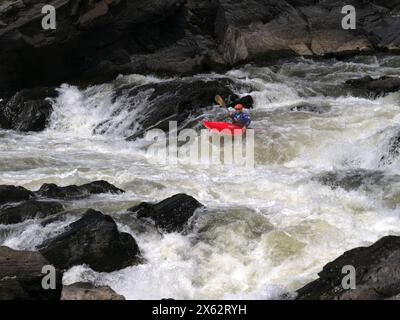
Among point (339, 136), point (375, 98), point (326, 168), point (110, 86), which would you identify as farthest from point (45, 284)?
point (110, 86)

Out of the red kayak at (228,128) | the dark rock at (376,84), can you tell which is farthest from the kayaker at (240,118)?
the dark rock at (376,84)

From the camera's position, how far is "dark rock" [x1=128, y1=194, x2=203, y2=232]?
8523 mm

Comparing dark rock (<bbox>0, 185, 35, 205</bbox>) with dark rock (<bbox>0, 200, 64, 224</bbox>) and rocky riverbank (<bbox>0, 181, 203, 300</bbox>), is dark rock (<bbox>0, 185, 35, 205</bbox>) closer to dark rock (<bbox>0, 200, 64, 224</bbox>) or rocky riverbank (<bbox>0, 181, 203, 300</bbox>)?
rocky riverbank (<bbox>0, 181, 203, 300</bbox>)

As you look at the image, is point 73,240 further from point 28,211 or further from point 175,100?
point 175,100

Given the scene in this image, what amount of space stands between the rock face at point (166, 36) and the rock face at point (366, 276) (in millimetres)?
13193

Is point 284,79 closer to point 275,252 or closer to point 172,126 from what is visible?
point 172,126

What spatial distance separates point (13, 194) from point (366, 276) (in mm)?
5419

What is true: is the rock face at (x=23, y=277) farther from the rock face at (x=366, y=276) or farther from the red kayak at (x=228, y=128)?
the red kayak at (x=228, y=128)

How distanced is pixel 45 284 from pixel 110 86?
41.5ft

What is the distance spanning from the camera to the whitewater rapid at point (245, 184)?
7.53m

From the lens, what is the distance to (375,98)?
15242 millimetres

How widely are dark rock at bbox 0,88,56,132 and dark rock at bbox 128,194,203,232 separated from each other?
8.62 m

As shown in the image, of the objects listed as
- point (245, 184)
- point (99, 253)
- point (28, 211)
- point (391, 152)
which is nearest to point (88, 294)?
point (99, 253)

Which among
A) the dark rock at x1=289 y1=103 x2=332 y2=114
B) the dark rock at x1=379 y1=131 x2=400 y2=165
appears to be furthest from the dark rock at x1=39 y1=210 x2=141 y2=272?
the dark rock at x1=289 y1=103 x2=332 y2=114
